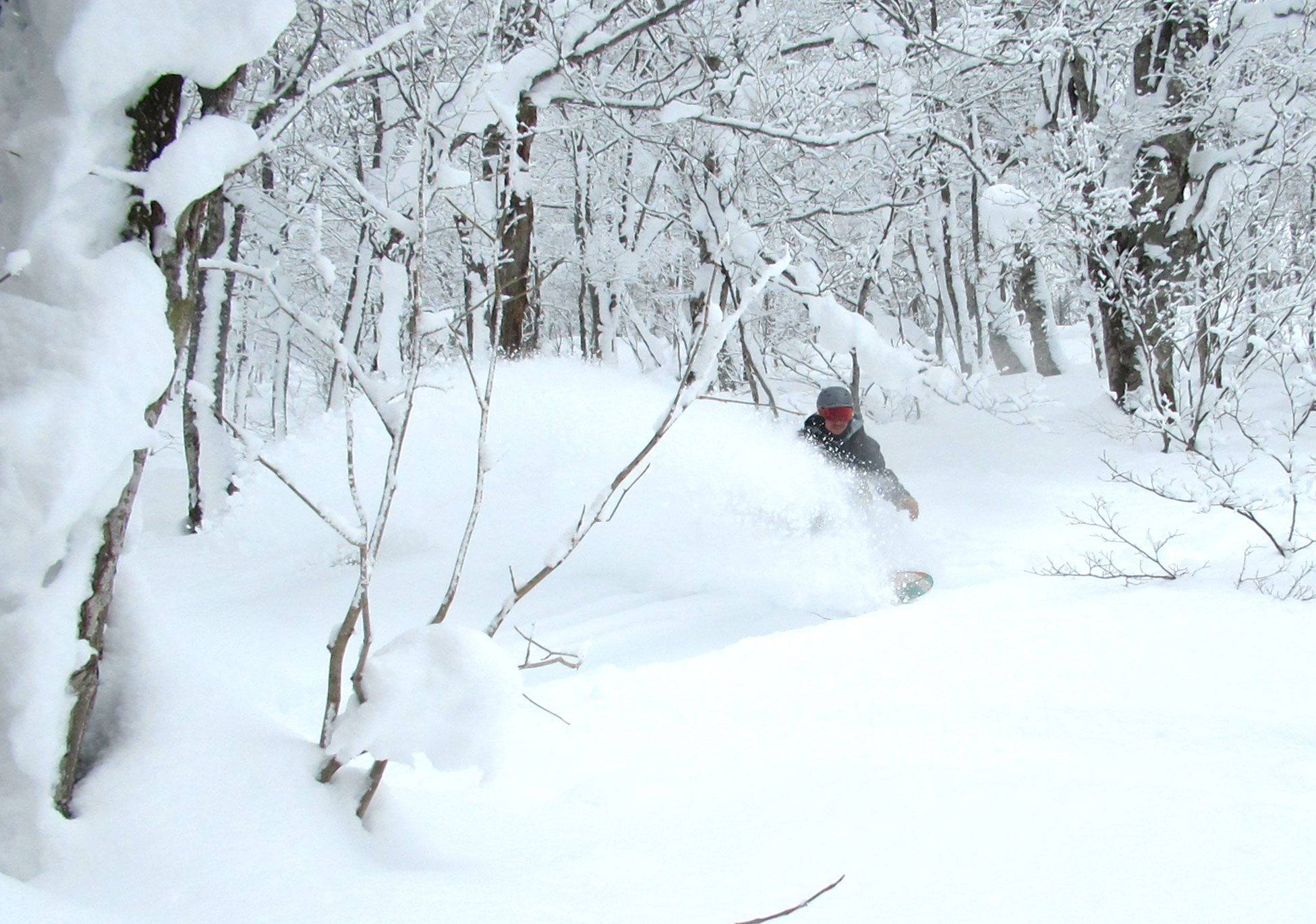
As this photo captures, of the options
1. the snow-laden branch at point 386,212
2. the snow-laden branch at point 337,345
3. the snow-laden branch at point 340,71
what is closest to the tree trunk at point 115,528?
A: the snow-laden branch at point 340,71

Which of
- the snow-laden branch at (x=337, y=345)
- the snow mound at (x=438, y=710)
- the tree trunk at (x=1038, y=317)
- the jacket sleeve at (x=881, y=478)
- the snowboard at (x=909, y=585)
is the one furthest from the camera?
the tree trunk at (x=1038, y=317)

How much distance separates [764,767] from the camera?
1994mm

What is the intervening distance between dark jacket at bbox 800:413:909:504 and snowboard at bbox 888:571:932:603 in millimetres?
961

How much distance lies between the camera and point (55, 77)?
1.09 m

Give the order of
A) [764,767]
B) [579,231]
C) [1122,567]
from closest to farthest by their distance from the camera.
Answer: [764,767]
[1122,567]
[579,231]

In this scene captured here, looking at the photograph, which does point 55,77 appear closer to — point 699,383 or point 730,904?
point 699,383

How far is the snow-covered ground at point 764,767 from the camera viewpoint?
1.20 meters

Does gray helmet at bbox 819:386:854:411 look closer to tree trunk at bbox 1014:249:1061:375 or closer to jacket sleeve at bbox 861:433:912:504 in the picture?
jacket sleeve at bbox 861:433:912:504

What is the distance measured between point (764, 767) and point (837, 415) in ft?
13.5

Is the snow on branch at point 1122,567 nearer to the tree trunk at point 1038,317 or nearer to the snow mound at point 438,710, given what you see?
the snow mound at point 438,710

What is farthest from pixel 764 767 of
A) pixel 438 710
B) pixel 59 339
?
pixel 59 339

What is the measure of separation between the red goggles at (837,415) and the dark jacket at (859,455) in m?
0.06

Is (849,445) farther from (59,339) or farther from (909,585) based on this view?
(59,339)

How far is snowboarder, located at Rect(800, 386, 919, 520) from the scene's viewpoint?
19.1 ft
